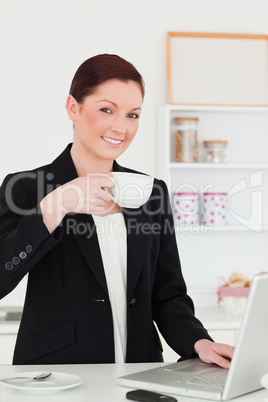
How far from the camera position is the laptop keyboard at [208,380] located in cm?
126

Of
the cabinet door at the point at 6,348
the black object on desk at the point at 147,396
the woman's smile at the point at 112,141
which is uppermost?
the woman's smile at the point at 112,141

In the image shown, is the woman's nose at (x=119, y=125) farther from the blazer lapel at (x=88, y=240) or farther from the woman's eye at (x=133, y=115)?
the blazer lapel at (x=88, y=240)

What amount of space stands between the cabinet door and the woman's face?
152 cm

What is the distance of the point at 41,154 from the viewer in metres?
3.49

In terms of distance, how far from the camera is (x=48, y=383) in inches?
50.4

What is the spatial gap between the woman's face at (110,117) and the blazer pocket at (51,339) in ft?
1.48

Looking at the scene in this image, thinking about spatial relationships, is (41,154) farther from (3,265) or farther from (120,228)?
(3,265)

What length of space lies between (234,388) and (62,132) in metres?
2.48

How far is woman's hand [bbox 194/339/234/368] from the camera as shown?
146 cm

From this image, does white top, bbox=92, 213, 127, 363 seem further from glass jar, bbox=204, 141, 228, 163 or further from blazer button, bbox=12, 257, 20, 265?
glass jar, bbox=204, 141, 228, 163

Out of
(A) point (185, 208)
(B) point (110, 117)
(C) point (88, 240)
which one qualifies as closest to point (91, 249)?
(C) point (88, 240)

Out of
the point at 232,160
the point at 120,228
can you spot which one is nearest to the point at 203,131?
the point at 232,160

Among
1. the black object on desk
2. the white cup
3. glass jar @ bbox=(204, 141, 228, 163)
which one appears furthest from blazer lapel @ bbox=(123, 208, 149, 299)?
glass jar @ bbox=(204, 141, 228, 163)

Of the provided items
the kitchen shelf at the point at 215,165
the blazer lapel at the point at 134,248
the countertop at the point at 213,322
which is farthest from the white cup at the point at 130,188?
the kitchen shelf at the point at 215,165
